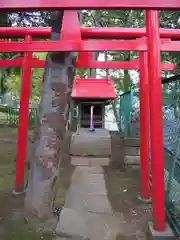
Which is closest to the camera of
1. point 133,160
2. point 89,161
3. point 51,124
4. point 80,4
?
point 80,4

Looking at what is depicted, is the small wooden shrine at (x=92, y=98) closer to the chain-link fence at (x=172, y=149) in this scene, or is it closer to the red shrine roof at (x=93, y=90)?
the red shrine roof at (x=93, y=90)

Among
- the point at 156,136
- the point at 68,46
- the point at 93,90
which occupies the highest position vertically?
the point at 93,90

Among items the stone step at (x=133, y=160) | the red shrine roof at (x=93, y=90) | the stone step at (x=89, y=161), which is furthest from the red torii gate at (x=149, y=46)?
the red shrine roof at (x=93, y=90)

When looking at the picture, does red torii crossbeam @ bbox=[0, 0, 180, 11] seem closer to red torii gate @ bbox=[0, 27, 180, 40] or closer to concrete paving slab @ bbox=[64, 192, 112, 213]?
red torii gate @ bbox=[0, 27, 180, 40]

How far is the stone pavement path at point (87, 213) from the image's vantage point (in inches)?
162

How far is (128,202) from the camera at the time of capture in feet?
18.0

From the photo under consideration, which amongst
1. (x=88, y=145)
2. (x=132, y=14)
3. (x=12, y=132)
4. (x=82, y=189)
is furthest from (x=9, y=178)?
(x=132, y=14)

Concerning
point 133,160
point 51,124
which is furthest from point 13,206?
point 133,160

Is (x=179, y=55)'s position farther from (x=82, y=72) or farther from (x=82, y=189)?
(x=82, y=72)

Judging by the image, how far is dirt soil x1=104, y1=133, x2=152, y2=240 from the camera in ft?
14.2

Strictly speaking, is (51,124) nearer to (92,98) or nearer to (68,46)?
(68,46)

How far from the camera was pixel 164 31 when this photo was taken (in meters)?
4.98

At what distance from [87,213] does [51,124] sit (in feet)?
5.50

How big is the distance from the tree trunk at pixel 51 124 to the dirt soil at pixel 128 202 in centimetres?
118
